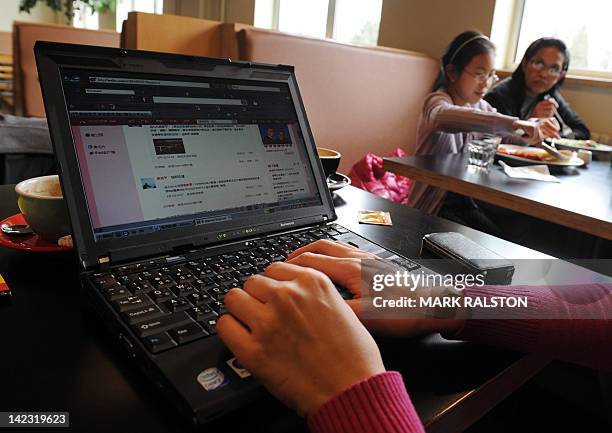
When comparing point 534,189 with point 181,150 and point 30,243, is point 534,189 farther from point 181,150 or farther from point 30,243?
point 30,243

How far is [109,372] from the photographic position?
13.6 inches

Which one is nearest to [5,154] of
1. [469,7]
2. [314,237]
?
[314,237]

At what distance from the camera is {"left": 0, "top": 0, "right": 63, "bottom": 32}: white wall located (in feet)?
22.2

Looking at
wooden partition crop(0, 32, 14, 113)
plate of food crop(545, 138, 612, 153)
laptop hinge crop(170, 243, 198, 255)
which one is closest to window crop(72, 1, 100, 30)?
wooden partition crop(0, 32, 14, 113)

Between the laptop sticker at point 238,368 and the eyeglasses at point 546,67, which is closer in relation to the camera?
the laptop sticker at point 238,368

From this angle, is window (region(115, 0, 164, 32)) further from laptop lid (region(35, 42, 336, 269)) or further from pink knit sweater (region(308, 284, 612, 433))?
pink knit sweater (region(308, 284, 612, 433))

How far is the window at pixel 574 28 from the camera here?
104 inches

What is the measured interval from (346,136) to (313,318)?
209cm

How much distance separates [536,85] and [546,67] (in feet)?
0.29

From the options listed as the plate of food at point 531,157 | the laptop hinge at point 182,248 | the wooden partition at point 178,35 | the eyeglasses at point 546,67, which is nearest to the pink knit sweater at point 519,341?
the laptop hinge at point 182,248

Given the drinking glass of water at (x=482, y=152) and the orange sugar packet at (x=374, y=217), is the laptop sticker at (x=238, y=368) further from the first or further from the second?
the drinking glass of water at (x=482, y=152)

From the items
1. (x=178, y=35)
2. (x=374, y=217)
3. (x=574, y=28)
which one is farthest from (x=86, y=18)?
(x=374, y=217)

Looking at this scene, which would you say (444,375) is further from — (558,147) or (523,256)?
(558,147)

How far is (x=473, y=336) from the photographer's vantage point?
432mm
